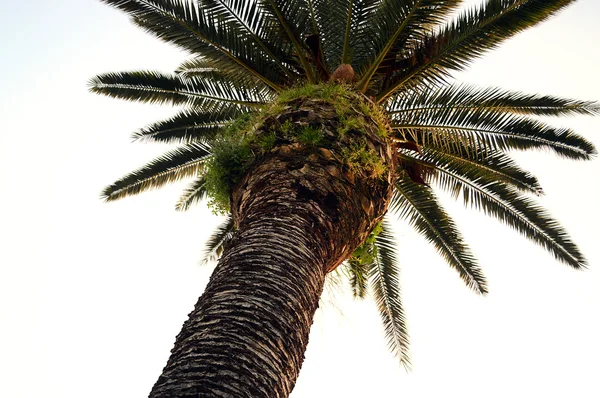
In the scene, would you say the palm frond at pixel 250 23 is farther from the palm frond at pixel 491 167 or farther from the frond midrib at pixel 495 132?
the palm frond at pixel 491 167

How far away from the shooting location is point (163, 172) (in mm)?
8453

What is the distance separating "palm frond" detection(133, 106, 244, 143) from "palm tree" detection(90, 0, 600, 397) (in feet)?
0.08

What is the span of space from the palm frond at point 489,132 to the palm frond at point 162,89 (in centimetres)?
260

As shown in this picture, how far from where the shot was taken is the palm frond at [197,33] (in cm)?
659

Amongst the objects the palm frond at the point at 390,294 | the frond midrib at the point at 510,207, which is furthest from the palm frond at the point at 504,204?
the palm frond at the point at 390,294

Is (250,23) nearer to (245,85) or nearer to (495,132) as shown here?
(245,85)

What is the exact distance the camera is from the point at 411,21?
20.8 ft

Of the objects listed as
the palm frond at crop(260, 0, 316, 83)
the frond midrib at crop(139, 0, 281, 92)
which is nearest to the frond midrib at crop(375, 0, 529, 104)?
the palm frond at crop(260, 0, 316, 83)

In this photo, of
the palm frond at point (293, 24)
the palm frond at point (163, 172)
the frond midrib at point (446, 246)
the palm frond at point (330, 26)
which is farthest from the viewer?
the palm frond at point (163, 172)

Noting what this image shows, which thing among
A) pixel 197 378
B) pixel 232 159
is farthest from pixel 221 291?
pixel 232 159

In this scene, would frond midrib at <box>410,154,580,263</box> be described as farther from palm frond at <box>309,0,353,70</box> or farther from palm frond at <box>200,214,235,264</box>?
palm frond at <box>200,214,235,264</box>

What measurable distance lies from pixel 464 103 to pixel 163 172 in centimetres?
497

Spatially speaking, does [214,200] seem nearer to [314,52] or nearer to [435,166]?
[314,52]

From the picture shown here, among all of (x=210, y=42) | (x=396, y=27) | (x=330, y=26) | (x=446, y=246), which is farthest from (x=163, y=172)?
(x=446, y=246)
